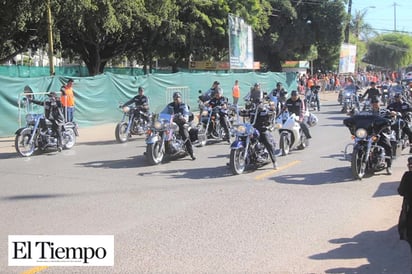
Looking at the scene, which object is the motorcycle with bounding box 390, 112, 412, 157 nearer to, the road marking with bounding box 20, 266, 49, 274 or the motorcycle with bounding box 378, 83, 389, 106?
the road marking with bounding box 20, 266, 49, 274

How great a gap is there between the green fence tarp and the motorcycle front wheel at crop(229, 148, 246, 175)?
3.11 meters

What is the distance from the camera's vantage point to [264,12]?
46.7m

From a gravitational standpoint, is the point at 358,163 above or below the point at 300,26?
below

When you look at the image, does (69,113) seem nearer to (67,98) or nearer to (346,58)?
(67,98)

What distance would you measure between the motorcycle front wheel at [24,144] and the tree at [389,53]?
369ft

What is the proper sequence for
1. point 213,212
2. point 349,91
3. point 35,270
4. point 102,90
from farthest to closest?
point 349,91 → point 102,90 → point 213,212 → point 35,270

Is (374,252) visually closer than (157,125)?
Yes

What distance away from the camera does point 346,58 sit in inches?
2005

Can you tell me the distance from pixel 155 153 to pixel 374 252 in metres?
6.60

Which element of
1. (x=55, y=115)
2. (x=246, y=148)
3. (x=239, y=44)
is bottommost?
(x=246, y=148)

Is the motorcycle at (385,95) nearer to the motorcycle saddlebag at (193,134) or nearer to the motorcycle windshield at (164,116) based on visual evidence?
the motorcycle saddlebag at (193,134)

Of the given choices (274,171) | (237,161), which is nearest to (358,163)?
(274,171)

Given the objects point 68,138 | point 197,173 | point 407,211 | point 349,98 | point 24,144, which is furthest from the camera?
point 349,98

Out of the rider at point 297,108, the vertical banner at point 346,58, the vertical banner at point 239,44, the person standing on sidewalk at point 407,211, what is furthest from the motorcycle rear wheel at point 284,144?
the vertical banner at point 346,58
